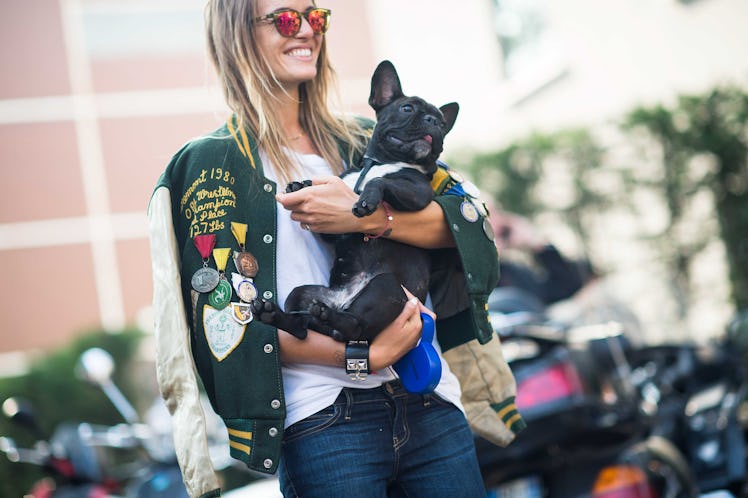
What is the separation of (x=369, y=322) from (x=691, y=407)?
120 inches

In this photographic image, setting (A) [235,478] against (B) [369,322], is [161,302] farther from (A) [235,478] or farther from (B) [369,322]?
(A) [235,478]

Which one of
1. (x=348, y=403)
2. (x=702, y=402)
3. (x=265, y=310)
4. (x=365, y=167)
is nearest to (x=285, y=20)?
(x=365, y=167)

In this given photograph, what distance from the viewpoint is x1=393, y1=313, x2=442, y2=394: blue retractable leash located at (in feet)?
6.47

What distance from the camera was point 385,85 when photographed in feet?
7.73

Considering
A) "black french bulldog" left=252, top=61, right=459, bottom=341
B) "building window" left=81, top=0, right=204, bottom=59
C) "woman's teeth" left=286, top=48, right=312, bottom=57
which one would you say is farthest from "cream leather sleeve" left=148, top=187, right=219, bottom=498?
"building window" left=81, top=0, right=204, bottom=59

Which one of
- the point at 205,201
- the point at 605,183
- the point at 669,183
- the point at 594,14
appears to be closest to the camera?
the point at 205,201

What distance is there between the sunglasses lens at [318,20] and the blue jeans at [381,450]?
991 mm

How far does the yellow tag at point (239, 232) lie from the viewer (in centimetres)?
208

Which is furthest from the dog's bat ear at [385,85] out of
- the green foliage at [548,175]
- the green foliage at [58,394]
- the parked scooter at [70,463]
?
the green foliage at [58,394]

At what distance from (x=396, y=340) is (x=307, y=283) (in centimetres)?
30

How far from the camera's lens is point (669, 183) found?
7.11 m

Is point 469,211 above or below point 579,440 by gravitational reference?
above

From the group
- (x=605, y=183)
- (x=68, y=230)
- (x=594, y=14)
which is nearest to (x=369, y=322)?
(x=605, y=183)

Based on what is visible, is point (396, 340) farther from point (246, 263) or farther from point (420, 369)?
point (246, 263)
